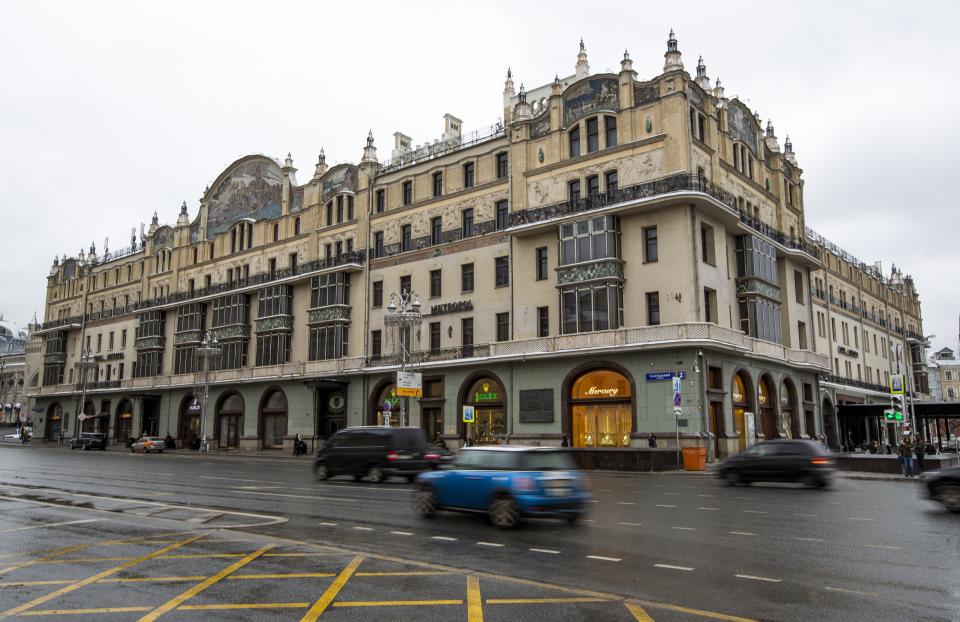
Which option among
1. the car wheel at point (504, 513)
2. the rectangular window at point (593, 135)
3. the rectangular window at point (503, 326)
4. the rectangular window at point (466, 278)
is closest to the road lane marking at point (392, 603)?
the car wheel at point (504, 513)

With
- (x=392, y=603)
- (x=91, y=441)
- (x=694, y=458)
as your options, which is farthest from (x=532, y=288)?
(x=91, y=441)

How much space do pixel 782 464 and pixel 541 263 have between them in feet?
68.3

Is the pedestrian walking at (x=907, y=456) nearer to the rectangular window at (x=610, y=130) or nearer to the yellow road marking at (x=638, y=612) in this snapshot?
the rectangular window at (x=610, y=130)

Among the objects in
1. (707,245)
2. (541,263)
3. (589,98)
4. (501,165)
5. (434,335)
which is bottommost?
(434,335)

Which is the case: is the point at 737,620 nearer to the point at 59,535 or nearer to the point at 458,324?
the point at 59,535

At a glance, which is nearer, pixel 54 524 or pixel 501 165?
pixel 54 524

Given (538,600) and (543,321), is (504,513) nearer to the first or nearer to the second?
(538,600)

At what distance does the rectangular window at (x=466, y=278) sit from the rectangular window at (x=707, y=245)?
13794 mm

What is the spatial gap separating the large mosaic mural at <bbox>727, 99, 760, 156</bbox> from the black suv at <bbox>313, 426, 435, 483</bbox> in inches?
1152

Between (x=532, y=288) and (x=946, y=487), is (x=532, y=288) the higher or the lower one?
the higher one

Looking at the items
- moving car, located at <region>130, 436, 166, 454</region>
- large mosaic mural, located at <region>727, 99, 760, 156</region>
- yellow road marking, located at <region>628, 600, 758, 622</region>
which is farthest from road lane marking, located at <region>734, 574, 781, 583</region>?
moving car, located at <region>130, 436, 166, 454</region>

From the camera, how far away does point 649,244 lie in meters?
37.4

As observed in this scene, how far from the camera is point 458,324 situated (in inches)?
1743

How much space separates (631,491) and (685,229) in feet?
61.7
